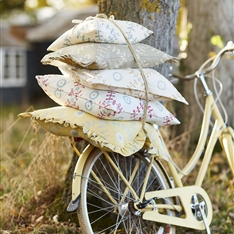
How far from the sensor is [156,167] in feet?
9.91

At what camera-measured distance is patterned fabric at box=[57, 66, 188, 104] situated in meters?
2.58

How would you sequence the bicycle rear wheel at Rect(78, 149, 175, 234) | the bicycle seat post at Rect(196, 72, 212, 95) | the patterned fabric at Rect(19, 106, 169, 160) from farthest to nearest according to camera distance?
1. the bicycle seat post at Rect(196, 72, 212, 95)
2. the bicycle rear wheel at Rect(78, 149, 175, 234)
3. the patterned fabric at Rect(19, 106, 169, 160)

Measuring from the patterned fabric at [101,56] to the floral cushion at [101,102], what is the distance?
5.1 inches

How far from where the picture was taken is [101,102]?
102 inches

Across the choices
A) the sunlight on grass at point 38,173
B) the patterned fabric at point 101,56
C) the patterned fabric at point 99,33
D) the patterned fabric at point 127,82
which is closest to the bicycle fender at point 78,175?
the patterned fabric at point 127,82

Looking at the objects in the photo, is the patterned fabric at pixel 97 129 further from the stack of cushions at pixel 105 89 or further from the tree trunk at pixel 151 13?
the tree trunk at pixel 151 13

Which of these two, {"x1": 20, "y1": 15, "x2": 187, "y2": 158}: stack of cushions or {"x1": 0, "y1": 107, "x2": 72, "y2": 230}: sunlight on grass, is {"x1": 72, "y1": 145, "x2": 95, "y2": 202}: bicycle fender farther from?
{"x1": 0, "y1": 107, "x2": 72, "y2": 230}: sunlight on grass

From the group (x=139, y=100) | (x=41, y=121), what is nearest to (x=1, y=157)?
(x=41, y=121)

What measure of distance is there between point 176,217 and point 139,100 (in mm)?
818

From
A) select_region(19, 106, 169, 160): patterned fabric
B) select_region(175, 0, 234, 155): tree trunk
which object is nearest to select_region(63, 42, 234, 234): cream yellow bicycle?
select_region(19, 106, 169, 160): patterned fabric

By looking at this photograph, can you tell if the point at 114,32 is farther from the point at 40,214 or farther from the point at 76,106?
the point at 40,214

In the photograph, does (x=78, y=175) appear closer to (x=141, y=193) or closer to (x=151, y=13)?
(x=141, y=193)

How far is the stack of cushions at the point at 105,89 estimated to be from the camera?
8.45 ft

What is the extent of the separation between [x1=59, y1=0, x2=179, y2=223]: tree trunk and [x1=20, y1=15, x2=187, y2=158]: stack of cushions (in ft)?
1.27
